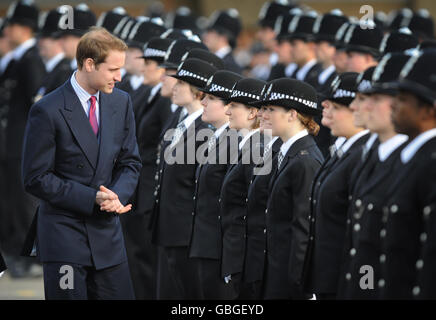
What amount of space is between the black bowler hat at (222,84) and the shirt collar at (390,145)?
2.25m

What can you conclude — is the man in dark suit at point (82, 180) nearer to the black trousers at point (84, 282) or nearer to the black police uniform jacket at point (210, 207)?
the black trousers at point (84, 282)

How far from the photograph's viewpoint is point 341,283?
518 centimetres

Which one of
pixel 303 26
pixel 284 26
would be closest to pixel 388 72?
pixel 303 26

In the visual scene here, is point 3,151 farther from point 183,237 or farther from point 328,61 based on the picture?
point 183,237

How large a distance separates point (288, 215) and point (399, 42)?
2.55m

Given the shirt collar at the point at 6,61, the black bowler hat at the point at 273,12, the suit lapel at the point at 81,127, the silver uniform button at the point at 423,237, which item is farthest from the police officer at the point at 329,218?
the black bowler hat at the point at 273,12

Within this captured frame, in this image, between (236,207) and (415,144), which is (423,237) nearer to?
(415,144)

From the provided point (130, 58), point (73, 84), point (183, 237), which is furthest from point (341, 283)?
point (130, 58)

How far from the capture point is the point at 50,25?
1152 centimetres

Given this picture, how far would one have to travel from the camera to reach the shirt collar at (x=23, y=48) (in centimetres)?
1175

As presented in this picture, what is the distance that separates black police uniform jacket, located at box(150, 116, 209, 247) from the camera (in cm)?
755

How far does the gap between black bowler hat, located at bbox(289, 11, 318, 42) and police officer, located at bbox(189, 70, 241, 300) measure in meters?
3.77
